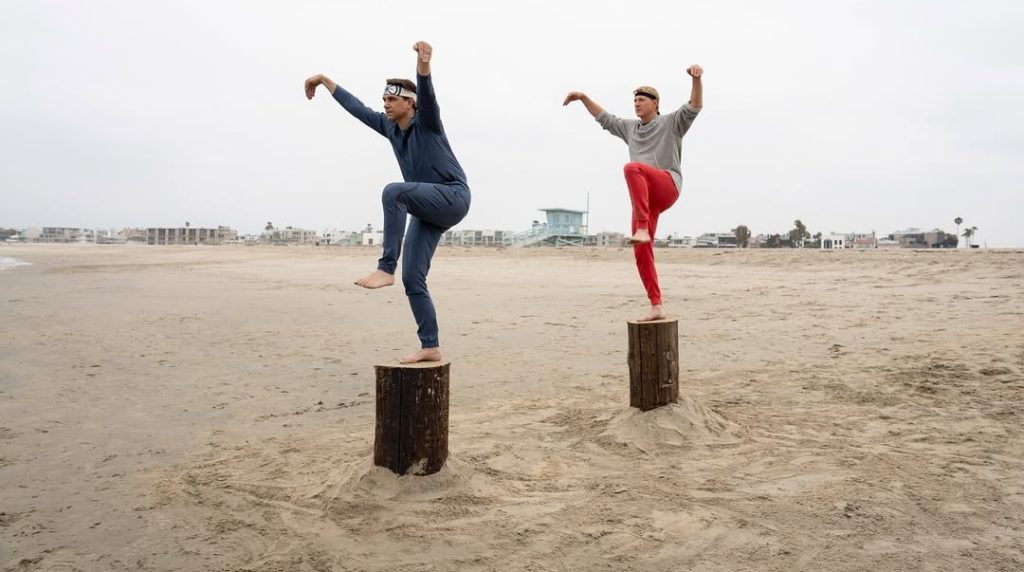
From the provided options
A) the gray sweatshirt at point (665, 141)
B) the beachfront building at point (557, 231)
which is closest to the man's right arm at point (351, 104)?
the gray sweatshirt at point (665, 141)

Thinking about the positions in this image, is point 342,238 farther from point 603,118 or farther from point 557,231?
point 603,118

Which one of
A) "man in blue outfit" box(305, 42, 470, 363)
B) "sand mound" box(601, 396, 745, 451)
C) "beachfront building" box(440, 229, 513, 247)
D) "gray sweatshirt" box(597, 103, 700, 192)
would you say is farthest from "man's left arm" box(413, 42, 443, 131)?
"beachfront building" box(440, 229, 513, 247)

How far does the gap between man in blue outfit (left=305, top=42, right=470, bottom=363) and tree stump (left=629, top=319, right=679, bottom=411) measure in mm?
1794

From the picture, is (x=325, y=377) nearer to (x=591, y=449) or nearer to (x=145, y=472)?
(x=145, y=472)

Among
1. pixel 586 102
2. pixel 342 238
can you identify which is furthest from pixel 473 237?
pixel 586 102

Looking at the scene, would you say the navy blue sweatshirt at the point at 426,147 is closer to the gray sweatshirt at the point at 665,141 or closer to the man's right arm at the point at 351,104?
the man's right arm at the point at 351,104

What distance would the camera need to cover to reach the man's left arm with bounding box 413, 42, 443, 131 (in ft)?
13.0

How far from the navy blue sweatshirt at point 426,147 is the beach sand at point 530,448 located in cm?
186

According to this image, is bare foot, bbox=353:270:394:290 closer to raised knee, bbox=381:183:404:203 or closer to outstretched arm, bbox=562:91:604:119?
raised knee, bbox=381:183:404:203

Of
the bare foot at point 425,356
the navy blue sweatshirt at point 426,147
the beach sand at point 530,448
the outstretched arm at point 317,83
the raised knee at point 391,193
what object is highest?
the outstretched arm at point 317,83

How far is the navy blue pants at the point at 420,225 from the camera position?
13.0 ft

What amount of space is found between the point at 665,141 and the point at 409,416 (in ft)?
10.2

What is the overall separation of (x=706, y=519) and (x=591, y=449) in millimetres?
1442

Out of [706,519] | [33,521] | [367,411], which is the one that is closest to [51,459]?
[33,521]
